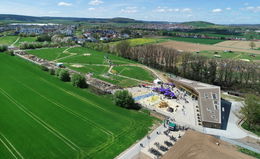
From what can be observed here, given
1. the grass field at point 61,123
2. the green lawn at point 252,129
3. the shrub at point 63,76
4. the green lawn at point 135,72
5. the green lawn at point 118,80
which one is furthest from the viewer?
the green lawn at point 135,72

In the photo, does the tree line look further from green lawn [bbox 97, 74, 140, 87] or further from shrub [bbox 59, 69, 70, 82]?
Answer: shrub [bbox 59, 69, 70, 82]

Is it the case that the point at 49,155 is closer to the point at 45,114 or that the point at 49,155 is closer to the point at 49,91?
the point at 45,114

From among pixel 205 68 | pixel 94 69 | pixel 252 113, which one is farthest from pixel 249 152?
pixel 94 69

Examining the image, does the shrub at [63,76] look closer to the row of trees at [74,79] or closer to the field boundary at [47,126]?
the row of trees at [74,79]

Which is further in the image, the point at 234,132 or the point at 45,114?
the point at 45,114

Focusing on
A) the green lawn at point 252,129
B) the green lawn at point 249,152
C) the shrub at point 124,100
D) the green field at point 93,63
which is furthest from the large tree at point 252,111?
the green field at point 93,63

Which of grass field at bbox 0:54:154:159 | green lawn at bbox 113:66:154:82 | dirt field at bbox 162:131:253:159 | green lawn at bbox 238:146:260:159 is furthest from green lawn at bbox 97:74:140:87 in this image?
green lawn at bbox 238:146:260:159

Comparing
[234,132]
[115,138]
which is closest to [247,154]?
[234,132]
